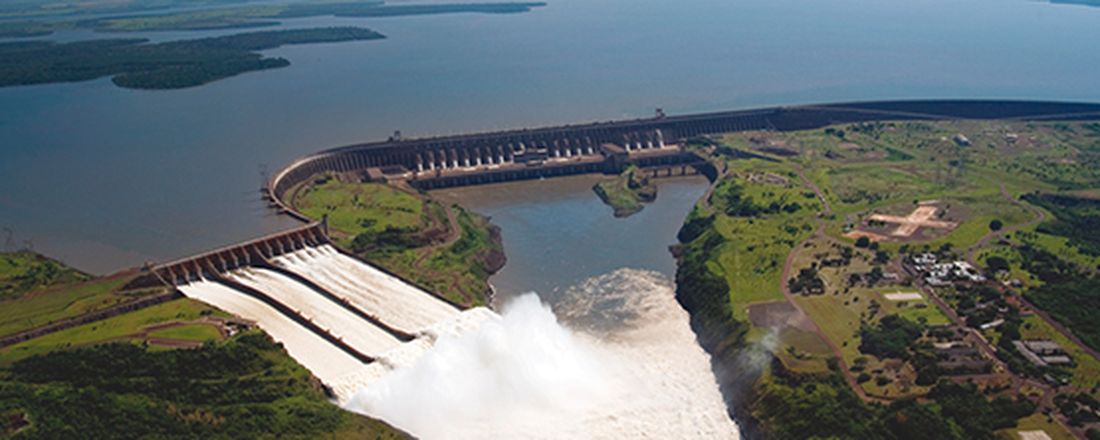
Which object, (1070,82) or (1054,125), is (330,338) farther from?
(1070,82)

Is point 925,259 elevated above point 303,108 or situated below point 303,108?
above

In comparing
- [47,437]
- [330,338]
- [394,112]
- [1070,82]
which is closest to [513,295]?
[330,338]

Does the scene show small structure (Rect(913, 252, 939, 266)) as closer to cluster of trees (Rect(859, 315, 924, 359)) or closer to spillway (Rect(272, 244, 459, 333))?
cluster of trees (Rect(859, 315, 924, 359))

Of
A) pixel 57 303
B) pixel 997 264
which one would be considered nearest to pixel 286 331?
pixel 57 303

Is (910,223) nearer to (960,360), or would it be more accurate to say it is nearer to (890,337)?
(890,337)

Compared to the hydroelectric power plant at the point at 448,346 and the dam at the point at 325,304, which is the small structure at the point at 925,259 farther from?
the dam at the point at 325,304

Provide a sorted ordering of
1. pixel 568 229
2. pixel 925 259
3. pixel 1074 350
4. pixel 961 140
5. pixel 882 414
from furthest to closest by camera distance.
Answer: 1. pixel 961 140
2. pixel 568 229
3. pixel 925 259
4. pixel 1074 350
5. pixel 882 414

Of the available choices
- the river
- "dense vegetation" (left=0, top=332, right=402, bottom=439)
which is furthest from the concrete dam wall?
"dense vegetation" (left=0, top=332, right=402, bottom=439)

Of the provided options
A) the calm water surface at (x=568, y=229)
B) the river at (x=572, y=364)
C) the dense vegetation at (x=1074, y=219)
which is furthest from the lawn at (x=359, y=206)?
the dense vegetation at (x=1074, y=219)
